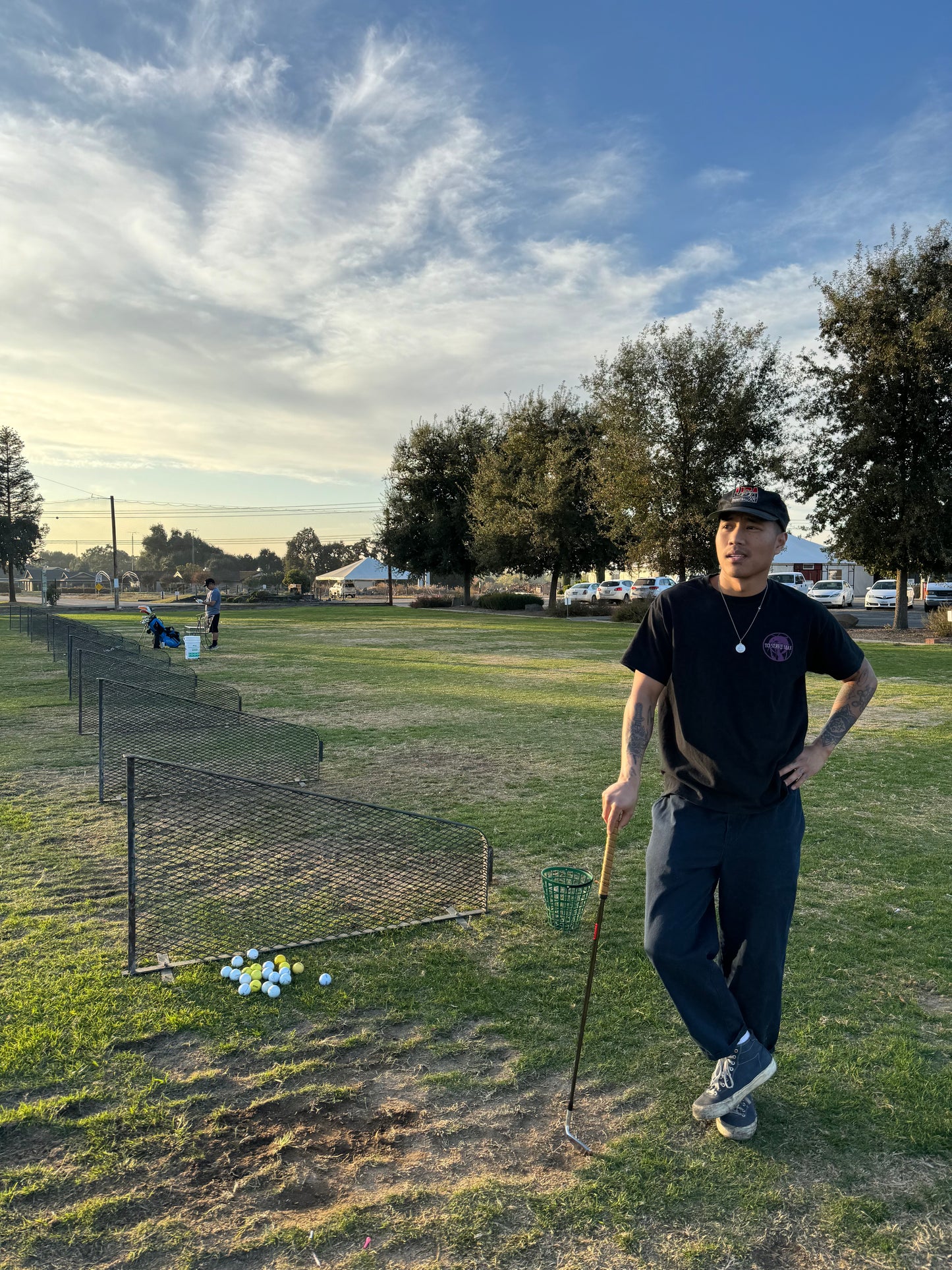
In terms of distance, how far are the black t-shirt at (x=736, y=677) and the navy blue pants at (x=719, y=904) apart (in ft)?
0.30

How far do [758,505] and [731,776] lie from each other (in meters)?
0.91

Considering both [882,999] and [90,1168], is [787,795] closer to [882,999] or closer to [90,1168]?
[882,999]

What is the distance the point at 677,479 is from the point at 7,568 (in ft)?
147

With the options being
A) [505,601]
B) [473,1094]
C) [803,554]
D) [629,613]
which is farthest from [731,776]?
[803,554]

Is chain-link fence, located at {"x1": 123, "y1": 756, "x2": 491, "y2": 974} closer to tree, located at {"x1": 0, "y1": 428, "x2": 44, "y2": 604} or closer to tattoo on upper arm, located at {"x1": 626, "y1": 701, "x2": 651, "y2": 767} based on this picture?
tattoo on upper arm, located at {"x1": 626, "y1": 701, "x2": 651, "y2": 767}

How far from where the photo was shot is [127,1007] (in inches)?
140

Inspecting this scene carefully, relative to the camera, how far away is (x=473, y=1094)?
9.82 ft

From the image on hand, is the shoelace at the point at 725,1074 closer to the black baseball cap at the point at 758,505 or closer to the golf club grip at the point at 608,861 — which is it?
the golf club grip at the point at 608,861

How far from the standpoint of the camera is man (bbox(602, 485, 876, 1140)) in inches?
106

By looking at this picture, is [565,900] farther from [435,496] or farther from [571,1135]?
[435,496]

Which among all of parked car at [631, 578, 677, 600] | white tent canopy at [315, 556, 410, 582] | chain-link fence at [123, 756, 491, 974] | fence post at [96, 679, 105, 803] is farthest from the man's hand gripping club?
white tent canopy at [315, 556, 410, 582]

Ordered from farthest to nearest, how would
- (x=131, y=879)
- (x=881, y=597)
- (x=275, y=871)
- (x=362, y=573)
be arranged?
(x=362, y=573) < (x=881, y=597) < (x=275, y=871) < (x=131, y=879)

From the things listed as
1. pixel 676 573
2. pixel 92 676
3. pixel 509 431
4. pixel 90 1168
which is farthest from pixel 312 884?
pixel 509 431

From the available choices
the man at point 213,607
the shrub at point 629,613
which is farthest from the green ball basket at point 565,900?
the shrub at point 629,613
